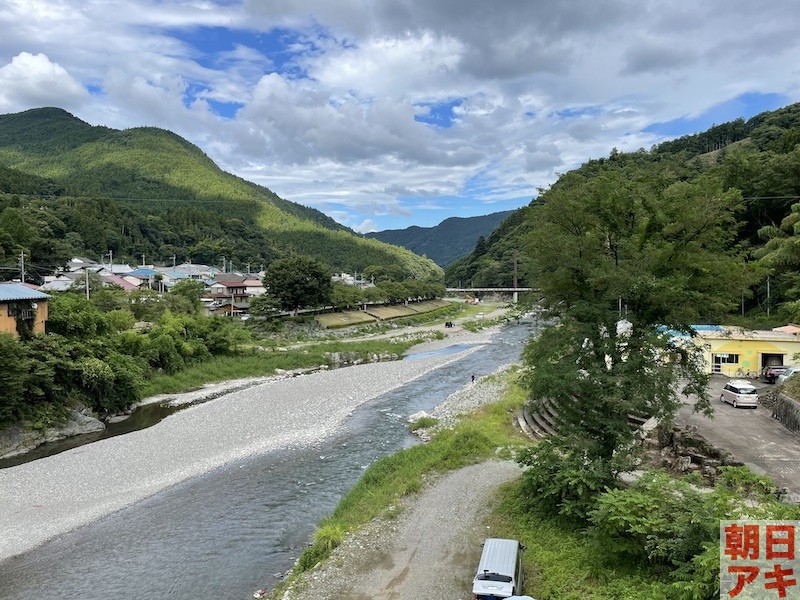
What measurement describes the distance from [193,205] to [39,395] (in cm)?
12225

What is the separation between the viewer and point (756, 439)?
13539 millimetres

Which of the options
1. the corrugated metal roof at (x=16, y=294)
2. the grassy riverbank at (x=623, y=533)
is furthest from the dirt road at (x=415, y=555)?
the corrugated metal roof at (x=16, y=294)

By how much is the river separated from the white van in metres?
4.99

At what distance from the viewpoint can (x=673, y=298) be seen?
10875mm

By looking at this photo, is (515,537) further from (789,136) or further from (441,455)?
(789,136)

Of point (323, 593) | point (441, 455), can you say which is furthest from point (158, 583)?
point (441, 455)

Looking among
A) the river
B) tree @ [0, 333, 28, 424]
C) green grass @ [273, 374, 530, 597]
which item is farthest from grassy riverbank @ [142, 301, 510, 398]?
green grass @ [273, 374, 530, 597]

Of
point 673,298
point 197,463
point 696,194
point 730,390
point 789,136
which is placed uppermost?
point 789,136

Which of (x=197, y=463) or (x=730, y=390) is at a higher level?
(x=730, y=390)

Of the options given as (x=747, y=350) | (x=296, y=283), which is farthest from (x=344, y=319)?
(x=747, y=350)

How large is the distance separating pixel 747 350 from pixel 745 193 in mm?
22986

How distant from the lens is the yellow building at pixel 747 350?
21375 mm

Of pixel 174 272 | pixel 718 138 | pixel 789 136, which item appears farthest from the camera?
pixel 718 138

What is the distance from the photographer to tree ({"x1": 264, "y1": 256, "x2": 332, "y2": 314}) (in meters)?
54.4
